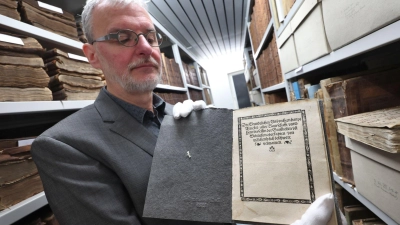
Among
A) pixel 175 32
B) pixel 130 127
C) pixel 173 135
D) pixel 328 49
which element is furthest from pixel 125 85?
pixel 175 32

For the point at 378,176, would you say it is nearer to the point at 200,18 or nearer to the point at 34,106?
the point at 34,106

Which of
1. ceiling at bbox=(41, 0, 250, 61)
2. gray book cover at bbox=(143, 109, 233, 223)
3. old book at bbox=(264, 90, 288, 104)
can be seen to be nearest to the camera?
gray book cover at bbox=(143, 109, 233, 223)

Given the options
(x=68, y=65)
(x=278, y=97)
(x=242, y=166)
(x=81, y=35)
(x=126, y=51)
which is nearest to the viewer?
(x=242, y=166)

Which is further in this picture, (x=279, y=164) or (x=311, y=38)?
(x=311, y=38)

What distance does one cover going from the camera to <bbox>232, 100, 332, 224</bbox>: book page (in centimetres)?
42

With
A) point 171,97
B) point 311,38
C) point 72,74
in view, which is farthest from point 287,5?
point 171,97

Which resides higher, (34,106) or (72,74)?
(72,74)

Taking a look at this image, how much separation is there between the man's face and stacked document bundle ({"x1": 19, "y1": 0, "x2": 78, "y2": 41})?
0.45 meters

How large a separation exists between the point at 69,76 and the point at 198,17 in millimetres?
2426

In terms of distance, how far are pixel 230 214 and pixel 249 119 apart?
0.74 feet

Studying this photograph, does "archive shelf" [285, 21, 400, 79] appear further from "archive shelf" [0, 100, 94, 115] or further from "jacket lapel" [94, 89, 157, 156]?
"archive shelf" [0, 100, 94, 115]

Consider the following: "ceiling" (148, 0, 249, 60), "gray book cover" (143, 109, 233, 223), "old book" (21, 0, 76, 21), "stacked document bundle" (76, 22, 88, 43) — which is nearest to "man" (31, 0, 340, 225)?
"gray book cover" (143, 109, 233, 223)

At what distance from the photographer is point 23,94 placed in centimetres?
94

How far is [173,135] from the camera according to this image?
621 millimetres
